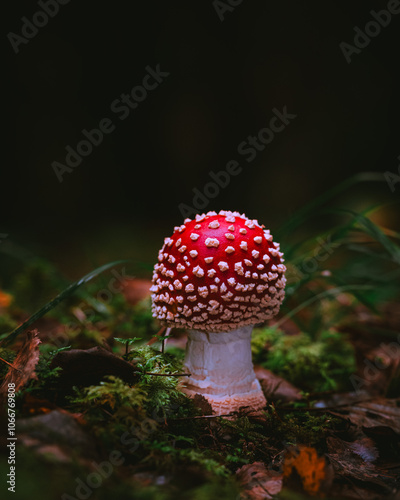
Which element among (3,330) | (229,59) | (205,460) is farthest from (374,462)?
(229,59)

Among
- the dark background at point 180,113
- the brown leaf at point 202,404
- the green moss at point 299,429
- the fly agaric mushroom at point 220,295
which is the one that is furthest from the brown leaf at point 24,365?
the dark background at point 180,113

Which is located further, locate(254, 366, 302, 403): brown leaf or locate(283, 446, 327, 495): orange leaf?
locate(254, 366, 302, 403): brown leaf

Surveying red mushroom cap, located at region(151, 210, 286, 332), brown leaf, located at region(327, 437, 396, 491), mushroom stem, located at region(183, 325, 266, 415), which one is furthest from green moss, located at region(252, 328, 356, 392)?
red mushroom cap, located at region(151, 210, 286, 332)

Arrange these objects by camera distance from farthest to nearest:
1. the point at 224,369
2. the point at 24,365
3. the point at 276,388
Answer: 1. the point at 276,388
2. the point at 224,369
3. the point at 24,365

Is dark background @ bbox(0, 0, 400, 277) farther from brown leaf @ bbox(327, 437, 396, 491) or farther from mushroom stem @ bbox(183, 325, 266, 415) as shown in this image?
brown leaf @ bbox(327, 437, 396, 491)

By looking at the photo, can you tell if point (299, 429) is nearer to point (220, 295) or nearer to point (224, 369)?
point (224, 369)

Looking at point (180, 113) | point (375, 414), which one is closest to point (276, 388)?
point (375, 414)
